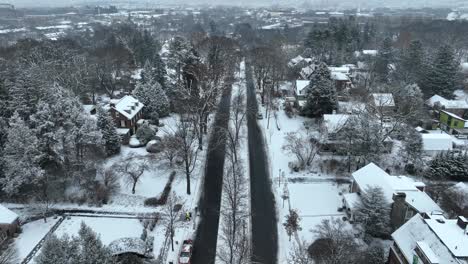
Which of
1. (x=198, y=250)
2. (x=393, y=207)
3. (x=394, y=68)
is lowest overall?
(x=198, y=250)

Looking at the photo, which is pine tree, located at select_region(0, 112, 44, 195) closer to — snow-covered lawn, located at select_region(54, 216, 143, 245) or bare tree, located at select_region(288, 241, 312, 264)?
snow-covered lawn, located at select_region(54, 216, 143, 245)

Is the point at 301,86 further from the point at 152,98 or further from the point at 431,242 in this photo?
the point at 431,242

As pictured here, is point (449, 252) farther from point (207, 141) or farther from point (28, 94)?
point (28, 94)

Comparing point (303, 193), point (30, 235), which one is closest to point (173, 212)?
point (30, 235)

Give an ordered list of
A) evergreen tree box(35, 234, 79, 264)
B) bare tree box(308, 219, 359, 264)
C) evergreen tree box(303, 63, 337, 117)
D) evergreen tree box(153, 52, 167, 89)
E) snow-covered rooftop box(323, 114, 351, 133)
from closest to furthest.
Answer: evergreen tree box(35, 234, 79, 264)
bare tree box(308, 219, 359, 264)
snow-covered rooftop box(323, 114, 351, 133)
evergreen tree box(303, 63, 337, 117)
evergreen tree box(153, 52, 167, 89)

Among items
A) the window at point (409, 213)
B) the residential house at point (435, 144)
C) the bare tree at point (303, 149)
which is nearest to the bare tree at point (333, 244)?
the window at point (409, 213)

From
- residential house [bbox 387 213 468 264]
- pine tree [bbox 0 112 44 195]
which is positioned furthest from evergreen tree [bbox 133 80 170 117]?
residential house [bbox 387 213 468 264]

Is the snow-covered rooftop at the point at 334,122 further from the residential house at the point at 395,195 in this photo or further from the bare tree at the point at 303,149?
the residential house at the point at 395,195

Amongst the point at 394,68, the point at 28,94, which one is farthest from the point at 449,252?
the point at 394,68
